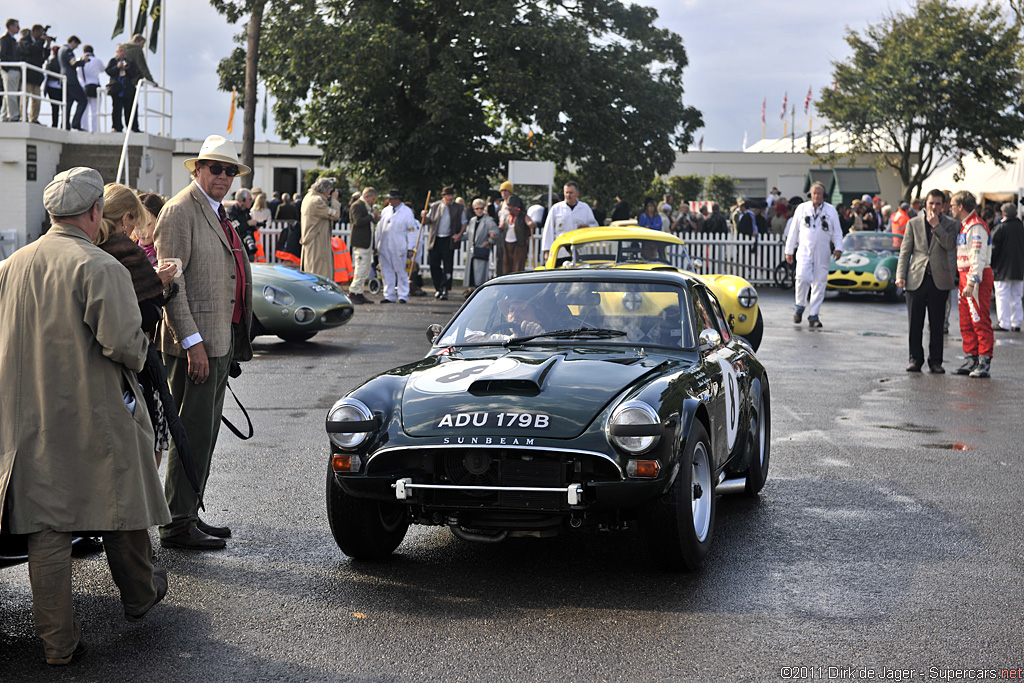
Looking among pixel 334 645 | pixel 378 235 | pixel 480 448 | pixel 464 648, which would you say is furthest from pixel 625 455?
pixel 378 235

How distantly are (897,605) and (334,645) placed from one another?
7.75 ft

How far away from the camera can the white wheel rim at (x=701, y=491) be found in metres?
5.31

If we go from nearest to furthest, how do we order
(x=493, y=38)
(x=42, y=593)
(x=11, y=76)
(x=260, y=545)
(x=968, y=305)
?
(x=42, y=593)
(x=260, y=545)
(x=968, y=305)
(x=11, y=76)
(x=493, y=38)

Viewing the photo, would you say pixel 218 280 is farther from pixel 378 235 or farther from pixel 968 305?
pixel 378 235

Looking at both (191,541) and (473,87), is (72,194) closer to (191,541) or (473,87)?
(191,541)

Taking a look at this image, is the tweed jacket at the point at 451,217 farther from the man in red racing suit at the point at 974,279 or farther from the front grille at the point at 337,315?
the man in red racing suit at the point at 974,279

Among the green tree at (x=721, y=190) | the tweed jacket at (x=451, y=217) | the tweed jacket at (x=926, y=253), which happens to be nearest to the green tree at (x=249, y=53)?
the tweed jacket at (x=451, y=217)

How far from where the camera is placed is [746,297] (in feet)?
41.3

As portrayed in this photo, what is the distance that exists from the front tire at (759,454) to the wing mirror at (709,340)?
585 mm

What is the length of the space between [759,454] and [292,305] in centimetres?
825

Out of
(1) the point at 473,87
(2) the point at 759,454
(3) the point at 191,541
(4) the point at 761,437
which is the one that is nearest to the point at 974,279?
(4) the point at 761,437

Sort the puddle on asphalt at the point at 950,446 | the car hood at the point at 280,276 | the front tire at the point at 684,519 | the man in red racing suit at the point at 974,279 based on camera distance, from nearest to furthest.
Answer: the front tire at the point at 684,519 → the puddle on asphalt at the point at 950,446 → the man in red racing suit at the point at 974,279 → the car hood at the point at 280,276

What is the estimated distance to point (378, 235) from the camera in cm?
2069

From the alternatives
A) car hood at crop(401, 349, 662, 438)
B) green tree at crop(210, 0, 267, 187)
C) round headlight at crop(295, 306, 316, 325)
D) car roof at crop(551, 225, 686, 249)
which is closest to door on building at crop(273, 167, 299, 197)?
green tree at crop(210, 0, 267, 187)
